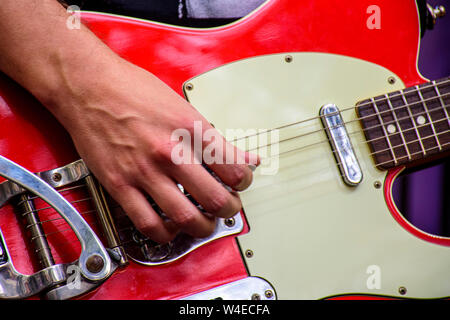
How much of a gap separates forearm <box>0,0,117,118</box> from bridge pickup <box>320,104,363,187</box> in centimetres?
39

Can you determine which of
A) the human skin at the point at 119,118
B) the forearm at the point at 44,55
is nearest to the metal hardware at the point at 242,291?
the human skin at the point at 119,118

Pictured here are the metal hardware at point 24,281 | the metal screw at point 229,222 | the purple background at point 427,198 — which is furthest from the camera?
the purple background at point 427,198

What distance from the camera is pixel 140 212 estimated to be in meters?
0.56

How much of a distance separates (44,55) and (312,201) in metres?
0.50

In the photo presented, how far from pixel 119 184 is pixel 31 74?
0.22m

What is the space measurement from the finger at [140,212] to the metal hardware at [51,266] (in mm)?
59

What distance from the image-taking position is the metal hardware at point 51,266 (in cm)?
55

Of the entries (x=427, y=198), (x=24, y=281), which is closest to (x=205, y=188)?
(x=24, y=281)

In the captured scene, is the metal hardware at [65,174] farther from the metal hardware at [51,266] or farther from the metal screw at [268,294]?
the metal screw at [268,294]

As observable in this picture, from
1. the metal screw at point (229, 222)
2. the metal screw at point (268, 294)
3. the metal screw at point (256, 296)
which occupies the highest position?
the metal screw at point (229, 222)

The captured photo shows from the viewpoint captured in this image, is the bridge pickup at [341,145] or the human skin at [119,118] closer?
the human skin at [119,118]

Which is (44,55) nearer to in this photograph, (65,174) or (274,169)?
(65,174)

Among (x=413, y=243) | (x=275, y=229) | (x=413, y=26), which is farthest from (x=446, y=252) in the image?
(x=413, y=26)
